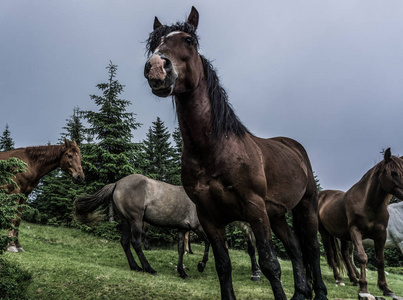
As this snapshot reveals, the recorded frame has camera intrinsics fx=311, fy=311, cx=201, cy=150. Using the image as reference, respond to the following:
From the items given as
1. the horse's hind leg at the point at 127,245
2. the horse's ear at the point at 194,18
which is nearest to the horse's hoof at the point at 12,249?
the horse's hind leg at the point at 127,245

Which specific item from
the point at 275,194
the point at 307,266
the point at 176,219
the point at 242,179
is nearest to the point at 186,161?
the point at 242,179

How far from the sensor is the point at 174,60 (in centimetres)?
264

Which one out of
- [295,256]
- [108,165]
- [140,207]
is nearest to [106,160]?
[108,165]

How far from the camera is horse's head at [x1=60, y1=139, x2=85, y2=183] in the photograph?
9.41m

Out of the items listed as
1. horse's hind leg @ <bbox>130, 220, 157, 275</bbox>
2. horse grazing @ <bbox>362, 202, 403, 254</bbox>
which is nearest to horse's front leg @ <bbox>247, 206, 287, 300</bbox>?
horse's hind leg @ <bbox>130, 220, 157, 275</bbox>

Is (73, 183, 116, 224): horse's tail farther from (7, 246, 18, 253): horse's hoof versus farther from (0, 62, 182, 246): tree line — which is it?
(0, 62, 182, 246): tree line

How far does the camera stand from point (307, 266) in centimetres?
445

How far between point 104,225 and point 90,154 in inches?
188

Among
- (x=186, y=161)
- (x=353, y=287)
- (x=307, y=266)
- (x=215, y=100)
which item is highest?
(x=215, y=100)

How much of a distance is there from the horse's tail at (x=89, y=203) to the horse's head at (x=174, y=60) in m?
6.23

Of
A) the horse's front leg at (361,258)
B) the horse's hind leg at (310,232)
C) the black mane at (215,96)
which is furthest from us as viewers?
the horse's front leg at (361,258)

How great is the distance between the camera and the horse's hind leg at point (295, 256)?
12.2ft

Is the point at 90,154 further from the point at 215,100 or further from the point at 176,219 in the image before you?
the point at 215,100

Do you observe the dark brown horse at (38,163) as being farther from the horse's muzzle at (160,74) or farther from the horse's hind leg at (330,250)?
the horse's hind leg at (330,250)
